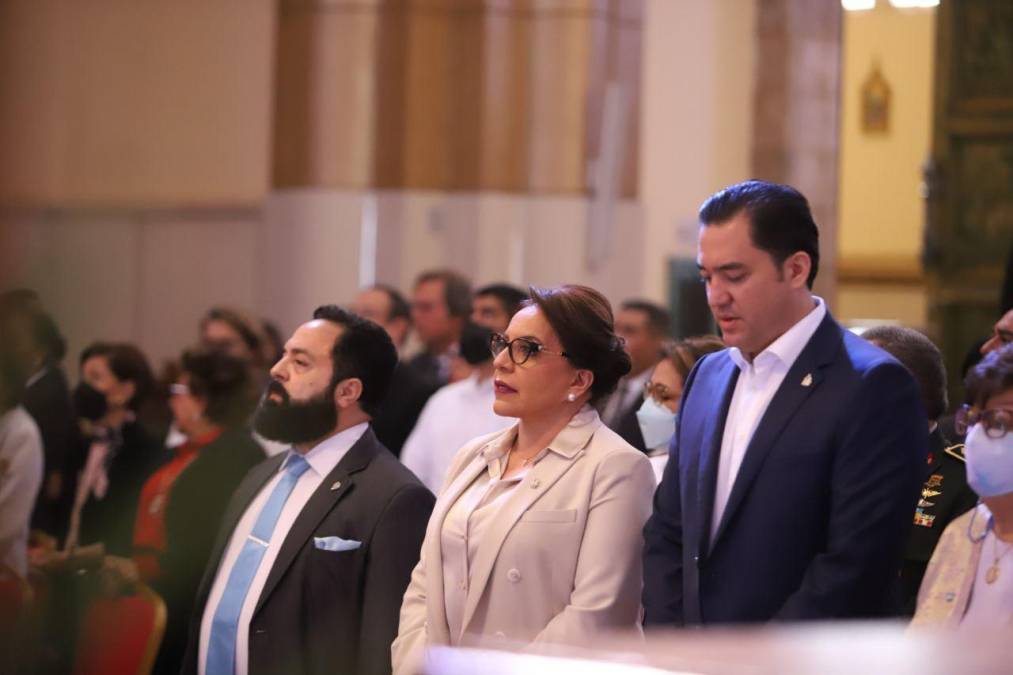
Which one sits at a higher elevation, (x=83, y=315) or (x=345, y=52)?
(x=345, y=52)

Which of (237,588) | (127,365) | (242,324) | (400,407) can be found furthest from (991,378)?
(242,324)

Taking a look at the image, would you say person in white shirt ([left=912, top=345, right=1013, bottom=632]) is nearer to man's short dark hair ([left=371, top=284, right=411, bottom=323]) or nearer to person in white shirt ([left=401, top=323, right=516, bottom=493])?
person in white shirt ([left=401, top=323, right=516, bottom=493])

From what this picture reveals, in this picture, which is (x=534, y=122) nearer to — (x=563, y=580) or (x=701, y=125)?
(x=701, y=125)

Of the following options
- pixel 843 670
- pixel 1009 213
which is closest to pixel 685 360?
pixel 843 670

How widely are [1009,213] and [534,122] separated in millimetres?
2866

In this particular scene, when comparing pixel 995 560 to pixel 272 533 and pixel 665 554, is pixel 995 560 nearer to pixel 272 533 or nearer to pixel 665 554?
pixel 665 554

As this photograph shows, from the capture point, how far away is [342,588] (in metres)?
4.18

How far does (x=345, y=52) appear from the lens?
9188mm

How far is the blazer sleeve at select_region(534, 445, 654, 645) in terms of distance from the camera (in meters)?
3.71

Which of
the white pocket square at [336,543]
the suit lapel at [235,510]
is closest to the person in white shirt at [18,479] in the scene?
the suit lapel at [235,510]

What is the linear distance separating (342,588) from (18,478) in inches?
71.9

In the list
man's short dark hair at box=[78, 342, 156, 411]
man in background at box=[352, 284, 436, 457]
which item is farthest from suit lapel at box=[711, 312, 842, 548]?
man's short dark hair at box=[78, 342, 156, 411]

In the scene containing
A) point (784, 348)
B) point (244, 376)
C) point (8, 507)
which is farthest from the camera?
point (244, 376)

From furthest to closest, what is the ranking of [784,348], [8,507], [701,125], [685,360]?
[701,125] → [8,507] → [685,360] → [784,348]
